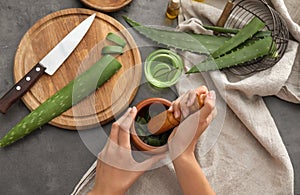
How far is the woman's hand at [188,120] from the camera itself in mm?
983

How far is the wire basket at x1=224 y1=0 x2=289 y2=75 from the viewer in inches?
45.7

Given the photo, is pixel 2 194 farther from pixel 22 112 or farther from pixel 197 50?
pixel 197 50

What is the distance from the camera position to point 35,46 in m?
1.15

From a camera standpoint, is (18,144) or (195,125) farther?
(18,144)

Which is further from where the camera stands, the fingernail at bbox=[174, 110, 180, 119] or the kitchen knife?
the kitchen knife

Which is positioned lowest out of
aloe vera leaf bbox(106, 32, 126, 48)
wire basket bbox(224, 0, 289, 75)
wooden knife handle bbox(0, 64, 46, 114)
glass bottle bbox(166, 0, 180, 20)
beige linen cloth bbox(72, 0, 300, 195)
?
beige linen cloth bbox(72, 0, 300, 195)

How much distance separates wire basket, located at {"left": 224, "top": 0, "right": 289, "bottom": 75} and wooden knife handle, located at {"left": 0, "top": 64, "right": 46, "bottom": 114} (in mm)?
445

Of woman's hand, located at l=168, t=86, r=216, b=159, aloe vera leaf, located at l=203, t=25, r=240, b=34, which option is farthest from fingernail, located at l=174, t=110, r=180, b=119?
aloe vera leaf, located at l=203, t=25, r=240, b=34

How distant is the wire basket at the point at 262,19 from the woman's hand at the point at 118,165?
310 mm

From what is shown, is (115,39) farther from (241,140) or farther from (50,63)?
(241,140)

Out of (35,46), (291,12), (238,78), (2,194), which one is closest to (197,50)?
(238,78)

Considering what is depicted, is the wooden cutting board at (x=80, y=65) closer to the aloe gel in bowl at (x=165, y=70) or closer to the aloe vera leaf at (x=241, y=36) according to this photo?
the aloe gel in bowl at (x=165, y=70)

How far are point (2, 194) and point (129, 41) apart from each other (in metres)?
0.44

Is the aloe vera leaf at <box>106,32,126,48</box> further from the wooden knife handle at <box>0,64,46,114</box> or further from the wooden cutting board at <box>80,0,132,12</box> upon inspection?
the wooden knife handle at <box>0,64,46,114</box>
